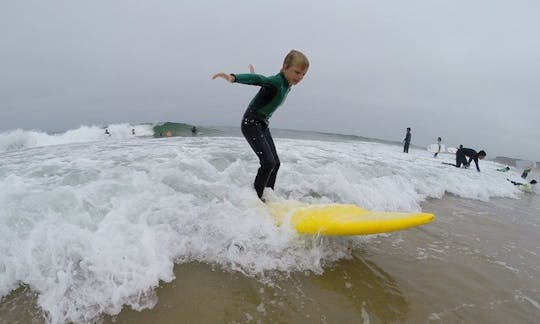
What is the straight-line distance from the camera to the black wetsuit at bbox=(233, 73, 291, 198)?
3557 mm

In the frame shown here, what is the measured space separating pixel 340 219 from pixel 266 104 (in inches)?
63.2

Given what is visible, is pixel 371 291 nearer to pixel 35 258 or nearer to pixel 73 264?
pixel 73 264

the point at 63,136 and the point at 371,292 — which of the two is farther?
the point at 63,136

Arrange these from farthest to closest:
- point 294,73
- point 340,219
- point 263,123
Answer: point 263,123 < point 294,73 < point 340,219

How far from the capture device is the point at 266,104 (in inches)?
145

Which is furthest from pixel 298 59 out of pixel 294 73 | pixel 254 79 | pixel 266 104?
pixel 266 104

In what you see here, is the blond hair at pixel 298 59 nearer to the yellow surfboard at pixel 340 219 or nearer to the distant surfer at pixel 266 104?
the distant surfer at pixel 266 104

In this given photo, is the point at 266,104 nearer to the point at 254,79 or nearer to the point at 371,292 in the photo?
the point at 254,79

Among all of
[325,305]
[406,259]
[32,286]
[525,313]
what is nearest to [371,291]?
[325,305]

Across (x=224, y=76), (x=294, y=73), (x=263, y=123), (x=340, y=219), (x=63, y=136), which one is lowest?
(x=63, y=136)

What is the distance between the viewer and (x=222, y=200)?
12.8ft

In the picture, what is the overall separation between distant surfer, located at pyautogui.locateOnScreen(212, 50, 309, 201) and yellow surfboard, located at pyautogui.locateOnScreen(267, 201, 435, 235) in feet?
1.66

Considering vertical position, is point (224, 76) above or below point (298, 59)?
below

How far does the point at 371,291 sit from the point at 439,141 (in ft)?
73.8
